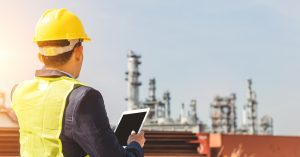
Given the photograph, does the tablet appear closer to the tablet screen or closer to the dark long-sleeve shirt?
the tablet screen

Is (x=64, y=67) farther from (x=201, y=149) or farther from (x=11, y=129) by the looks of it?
(x=201, y=149)

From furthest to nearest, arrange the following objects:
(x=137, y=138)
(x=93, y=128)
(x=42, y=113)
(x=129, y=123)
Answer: (x=129, y=123)
(x=137, y=138)
(x=42, y=113)
(x=93, y=128)

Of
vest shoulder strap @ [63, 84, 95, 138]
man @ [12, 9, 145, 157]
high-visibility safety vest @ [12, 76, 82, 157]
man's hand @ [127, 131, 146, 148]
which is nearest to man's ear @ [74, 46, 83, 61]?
man @ [12, 9, 145, 157]

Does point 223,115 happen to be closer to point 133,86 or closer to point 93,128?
point 133,86

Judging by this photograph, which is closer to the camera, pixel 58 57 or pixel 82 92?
pixel 82 92

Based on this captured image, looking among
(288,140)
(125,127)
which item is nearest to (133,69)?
(288,140)

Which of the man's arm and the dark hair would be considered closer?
the man's arm

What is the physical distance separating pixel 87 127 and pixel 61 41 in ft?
1.49

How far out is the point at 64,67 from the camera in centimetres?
224

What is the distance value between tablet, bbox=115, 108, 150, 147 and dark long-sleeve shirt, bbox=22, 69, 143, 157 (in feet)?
1.53

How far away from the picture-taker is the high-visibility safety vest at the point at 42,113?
2119mm

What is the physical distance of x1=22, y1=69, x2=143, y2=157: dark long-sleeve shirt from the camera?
79.5 inches

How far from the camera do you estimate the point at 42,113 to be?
7.14 ft

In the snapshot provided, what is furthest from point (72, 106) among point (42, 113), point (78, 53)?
point (78, 53)
